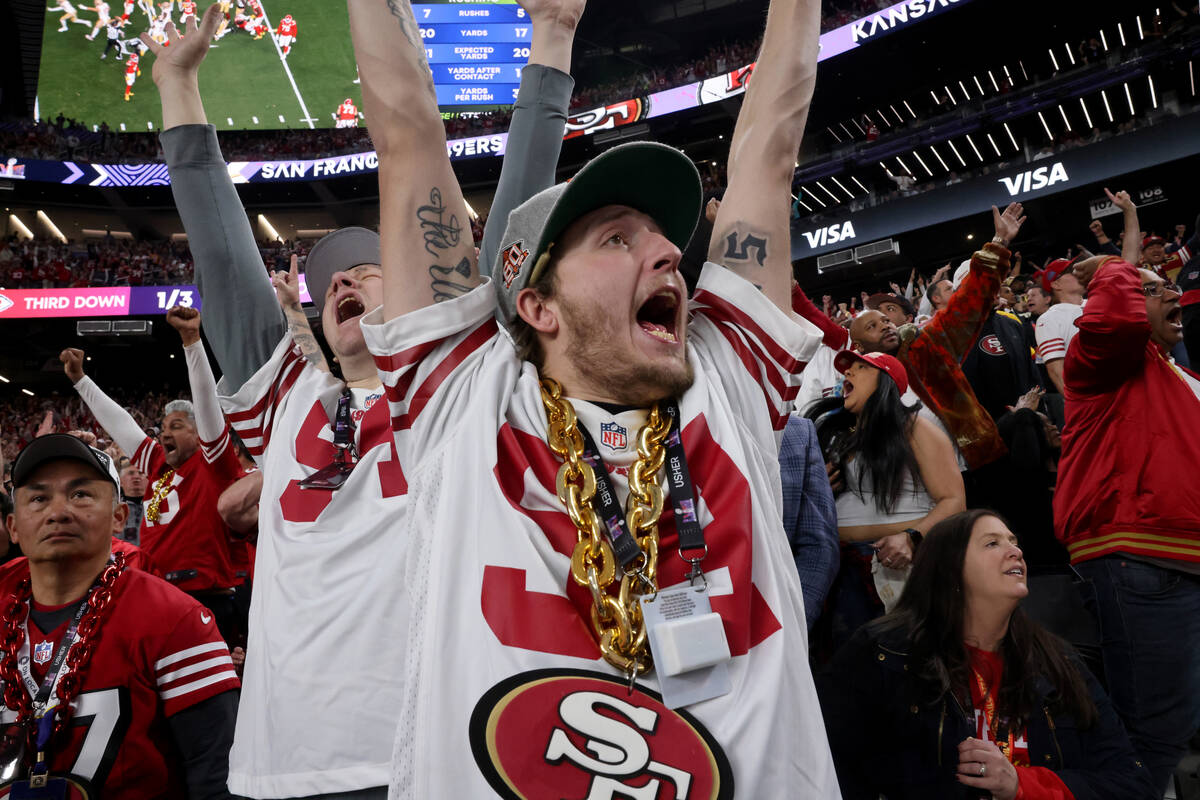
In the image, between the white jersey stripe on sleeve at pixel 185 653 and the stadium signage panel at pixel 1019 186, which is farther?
the stadium signage panel at pixel 1019 186

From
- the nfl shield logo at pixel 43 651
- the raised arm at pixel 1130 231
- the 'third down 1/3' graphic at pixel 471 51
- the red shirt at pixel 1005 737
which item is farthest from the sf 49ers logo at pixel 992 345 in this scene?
the 'third down 1/3' graphic at pixel 471 51

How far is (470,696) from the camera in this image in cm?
112

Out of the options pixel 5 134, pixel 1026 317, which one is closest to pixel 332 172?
pixel 5 134

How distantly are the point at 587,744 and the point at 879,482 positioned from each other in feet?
7.63

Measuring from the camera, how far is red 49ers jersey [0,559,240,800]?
2.18 metres

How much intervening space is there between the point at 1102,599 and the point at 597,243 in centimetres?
242

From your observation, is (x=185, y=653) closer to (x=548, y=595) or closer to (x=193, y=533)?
(x=548, y=595)

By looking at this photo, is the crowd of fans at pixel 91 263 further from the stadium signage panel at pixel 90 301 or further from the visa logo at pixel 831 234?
the visa logo at pixel 831 234

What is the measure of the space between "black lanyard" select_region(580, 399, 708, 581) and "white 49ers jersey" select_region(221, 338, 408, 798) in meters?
0.49

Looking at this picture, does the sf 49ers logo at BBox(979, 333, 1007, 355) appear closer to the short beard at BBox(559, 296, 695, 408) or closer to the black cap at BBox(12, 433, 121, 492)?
the short beard at BBox(559, 296, 695, 408)

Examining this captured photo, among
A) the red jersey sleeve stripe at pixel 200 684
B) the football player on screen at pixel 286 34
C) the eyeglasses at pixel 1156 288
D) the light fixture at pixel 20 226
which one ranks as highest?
the football player on screen at pixel 286 34

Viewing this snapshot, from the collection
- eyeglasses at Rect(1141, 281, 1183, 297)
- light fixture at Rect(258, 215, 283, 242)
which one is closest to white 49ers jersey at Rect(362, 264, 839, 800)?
eyeglasses at Rect(1141, 281, 1183, 297)

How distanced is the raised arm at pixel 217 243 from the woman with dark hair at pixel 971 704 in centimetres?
177

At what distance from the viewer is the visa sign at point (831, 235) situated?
18484 mm
